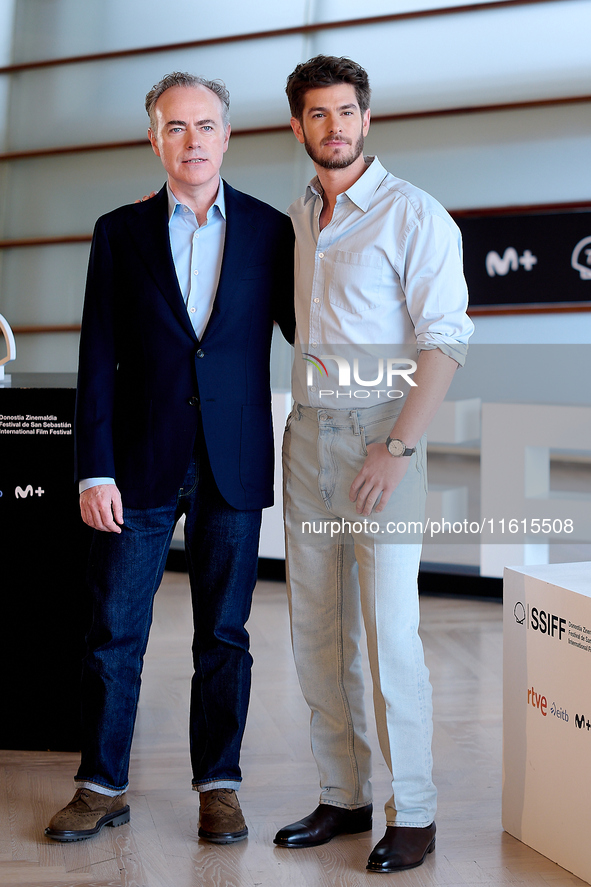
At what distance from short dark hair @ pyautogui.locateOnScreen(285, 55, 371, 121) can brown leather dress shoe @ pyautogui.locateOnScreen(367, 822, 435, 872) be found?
145 cm

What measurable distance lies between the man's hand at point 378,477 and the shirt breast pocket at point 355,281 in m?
0.28

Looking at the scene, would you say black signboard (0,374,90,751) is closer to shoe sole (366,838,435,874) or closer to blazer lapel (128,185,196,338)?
blazer lapel (128,185,196,338)

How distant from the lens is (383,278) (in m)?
1.71

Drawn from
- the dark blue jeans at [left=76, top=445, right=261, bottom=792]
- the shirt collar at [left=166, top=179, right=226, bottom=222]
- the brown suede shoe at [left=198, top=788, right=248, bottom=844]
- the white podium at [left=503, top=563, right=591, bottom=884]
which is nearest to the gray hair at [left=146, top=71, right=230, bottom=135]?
the shirt collar at [left=166, top=179, right=226, bottom=222]

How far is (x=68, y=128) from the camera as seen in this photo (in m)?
5.73

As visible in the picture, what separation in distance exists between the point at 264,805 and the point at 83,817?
1.42 ft

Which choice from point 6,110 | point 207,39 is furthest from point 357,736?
point 6,110

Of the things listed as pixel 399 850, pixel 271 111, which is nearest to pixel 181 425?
pixel 399 850

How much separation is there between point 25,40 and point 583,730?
18.7ft

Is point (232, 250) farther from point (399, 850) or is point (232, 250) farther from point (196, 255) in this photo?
point (399, 850)

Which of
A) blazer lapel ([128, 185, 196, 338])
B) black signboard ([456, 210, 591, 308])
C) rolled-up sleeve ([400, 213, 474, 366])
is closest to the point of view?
rolled-up sleeve ([400, 213, 474, 366])

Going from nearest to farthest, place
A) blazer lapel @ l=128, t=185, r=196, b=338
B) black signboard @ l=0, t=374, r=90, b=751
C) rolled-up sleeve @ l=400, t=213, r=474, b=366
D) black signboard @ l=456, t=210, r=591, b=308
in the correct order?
rolled-up sleeve @ l=400, t=213, r=474, b=366, blazer lapel @ l=128, t=185, r=196, b=338, black signboard @ l=0, t=374, r=90, b=751, black signboard @ l=456, t=210, r=591, b=308

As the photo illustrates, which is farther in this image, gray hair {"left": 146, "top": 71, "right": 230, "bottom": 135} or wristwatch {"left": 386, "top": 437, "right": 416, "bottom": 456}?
gray hair {"left": 146, "top": 71, "right": 230, "bottom": 135}

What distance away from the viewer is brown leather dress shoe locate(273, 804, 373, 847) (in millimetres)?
1866
